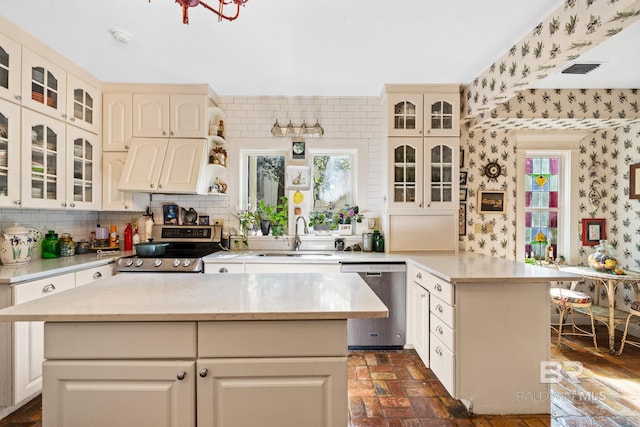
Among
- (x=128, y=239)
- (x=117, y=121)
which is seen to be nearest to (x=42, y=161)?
(x=117, y=121)

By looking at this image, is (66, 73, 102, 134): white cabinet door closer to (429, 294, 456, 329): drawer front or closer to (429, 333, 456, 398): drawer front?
(429, 294, 456, 329): drawer front

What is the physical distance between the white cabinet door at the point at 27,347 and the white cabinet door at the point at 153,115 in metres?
1.71

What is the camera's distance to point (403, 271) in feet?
9.65

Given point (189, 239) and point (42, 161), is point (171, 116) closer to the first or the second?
point (42, 161)

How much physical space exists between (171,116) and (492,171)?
361cm

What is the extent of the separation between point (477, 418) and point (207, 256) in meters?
2.58

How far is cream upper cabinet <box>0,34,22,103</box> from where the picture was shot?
2189mm

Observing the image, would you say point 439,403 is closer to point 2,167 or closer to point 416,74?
point 416,74

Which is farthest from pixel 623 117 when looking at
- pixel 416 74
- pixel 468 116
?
pixel 416 74

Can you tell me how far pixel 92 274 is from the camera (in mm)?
2623

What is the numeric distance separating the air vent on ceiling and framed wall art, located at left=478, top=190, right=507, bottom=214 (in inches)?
50.5

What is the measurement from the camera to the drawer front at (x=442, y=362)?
2.03 meters

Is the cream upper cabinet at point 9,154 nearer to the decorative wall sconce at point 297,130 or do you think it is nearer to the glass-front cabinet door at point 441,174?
the decorative wall sconce at point 297,130

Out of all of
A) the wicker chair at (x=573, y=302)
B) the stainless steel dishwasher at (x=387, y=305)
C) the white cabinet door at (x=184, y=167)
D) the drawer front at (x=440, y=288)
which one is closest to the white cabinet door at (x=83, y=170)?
the white cabinet door at (x=184, y=167)
